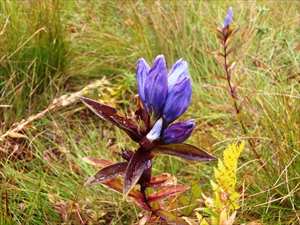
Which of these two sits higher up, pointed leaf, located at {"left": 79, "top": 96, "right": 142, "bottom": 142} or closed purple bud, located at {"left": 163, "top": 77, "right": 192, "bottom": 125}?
closed purple bud, located at {"left": 163, "top": 77, "right": 192, "bottom": 125}

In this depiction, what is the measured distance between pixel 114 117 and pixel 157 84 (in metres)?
0.14

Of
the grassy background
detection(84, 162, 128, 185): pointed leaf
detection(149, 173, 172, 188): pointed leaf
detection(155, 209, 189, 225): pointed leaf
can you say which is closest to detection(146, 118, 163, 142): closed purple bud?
detection(84, 162, 128, 185): pointed leaf

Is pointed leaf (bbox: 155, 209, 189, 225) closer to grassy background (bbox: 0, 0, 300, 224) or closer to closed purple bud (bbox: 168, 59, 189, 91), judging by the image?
grassy background (bbox: 0, 0, 300, 224)

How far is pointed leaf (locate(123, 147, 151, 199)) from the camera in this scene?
39.4 inches

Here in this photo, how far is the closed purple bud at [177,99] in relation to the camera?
980 mm

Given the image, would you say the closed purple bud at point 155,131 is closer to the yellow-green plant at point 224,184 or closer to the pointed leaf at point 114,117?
the pointed leaf at point 114,117

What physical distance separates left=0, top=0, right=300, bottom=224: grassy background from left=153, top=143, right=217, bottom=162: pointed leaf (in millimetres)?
470

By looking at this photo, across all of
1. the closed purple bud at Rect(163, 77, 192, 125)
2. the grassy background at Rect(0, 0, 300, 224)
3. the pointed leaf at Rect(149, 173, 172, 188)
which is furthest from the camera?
the grassy background at Rect(0, 0, 300, 224)

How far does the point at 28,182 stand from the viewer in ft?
6.10

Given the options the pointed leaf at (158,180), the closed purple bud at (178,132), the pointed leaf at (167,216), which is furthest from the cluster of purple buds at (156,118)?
the pointed leaf at (167,216)

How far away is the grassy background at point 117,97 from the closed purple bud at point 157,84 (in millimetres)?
605

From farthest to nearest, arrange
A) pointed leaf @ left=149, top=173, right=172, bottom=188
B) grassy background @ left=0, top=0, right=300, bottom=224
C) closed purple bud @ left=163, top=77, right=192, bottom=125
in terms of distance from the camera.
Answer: grassy background @ left=0, top=0, right=300, bottom=224 → pointed leaf @ left=149, top=173, right=172, bottom=188 → closed purple bud @ left=163, top=77, right=192, bottom=125

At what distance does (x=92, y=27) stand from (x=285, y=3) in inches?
63.8

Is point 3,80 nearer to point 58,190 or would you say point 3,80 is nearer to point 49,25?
point 49,25
